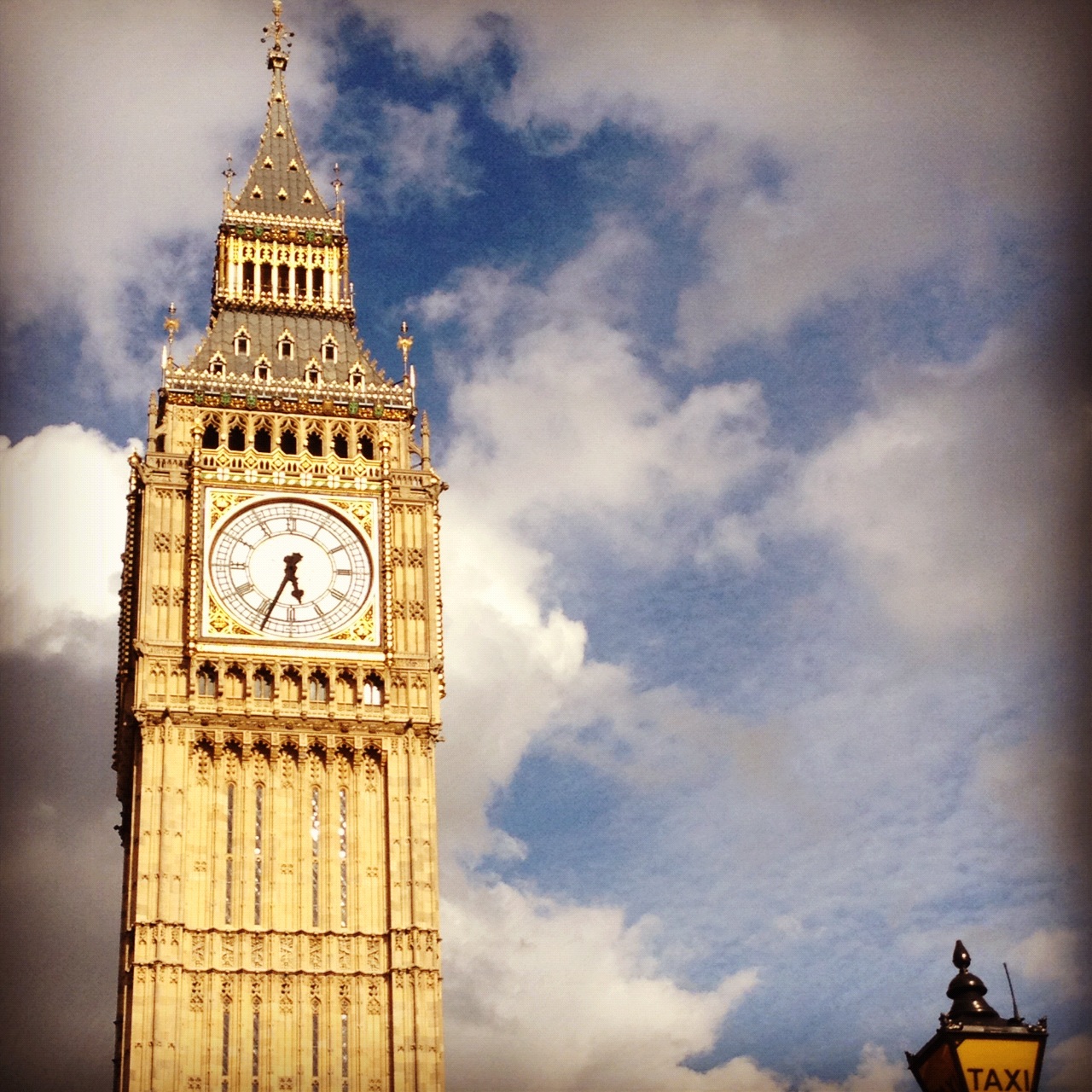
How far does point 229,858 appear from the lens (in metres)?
56.9

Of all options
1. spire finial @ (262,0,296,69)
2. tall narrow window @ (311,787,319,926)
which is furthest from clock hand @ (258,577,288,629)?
spire finial @ (262,0,296,69)

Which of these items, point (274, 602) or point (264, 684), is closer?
point (264, 684)

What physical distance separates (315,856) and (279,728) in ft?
11.6

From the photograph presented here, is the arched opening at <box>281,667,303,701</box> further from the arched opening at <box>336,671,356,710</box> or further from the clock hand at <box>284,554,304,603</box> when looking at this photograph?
the clock hand at <box>284,554,304,603</box>

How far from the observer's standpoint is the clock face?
196 ft

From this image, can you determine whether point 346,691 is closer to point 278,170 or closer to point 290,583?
point 290,583

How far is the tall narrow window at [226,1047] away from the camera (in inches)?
2132

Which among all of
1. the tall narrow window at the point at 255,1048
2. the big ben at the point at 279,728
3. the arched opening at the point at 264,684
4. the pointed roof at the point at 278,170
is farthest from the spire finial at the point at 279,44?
the tall narrow window at the point at 255,1048

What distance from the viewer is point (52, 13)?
140 ft

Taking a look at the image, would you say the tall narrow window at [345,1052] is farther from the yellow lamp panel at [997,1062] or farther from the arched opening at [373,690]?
the yellow lamp panel at [997,1062]

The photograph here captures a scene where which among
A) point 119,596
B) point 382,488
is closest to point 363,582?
point 382,488

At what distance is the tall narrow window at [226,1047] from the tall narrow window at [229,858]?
2.29 meters

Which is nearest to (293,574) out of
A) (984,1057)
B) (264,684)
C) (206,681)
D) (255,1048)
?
(264,684)

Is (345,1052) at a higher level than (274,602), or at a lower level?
lower
